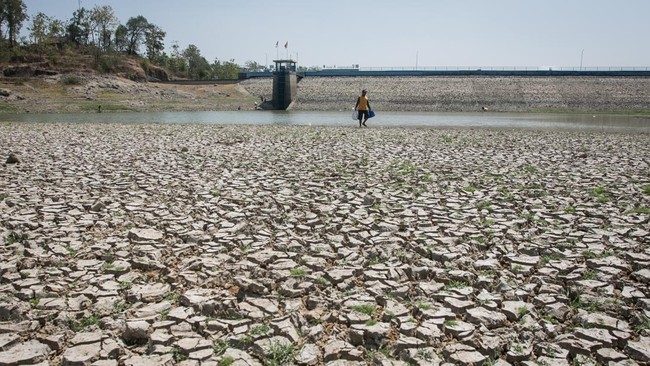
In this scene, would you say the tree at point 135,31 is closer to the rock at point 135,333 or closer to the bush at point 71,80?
the bush at point 71,80

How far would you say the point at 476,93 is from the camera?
79312mm

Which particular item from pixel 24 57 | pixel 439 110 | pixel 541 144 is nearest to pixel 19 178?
pixel 541 144

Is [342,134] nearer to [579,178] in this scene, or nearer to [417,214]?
[579,178]

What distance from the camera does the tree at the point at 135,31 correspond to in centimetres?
11912

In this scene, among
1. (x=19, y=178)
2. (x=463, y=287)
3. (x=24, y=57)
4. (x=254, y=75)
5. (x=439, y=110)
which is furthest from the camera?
(x=254, y=75)

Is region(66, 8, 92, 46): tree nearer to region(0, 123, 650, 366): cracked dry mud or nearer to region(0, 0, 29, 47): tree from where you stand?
region(0, 0, 29, 47): tree

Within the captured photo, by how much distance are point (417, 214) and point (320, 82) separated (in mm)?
81787

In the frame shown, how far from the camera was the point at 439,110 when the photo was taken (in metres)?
70.2

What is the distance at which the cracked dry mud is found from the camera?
4.40 metres

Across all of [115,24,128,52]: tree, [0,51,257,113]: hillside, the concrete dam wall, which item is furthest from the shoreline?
[115,24,128,52]: tree

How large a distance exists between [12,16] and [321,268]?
11169cm

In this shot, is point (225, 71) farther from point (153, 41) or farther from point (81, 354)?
point (81, 354)

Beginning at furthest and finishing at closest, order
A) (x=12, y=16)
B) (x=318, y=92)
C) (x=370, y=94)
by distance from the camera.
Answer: (x=12, y=16) < (x=318, y=92) < (x=370, y=94)

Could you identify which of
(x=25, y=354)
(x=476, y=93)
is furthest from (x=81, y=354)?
(x=476, y=93)
